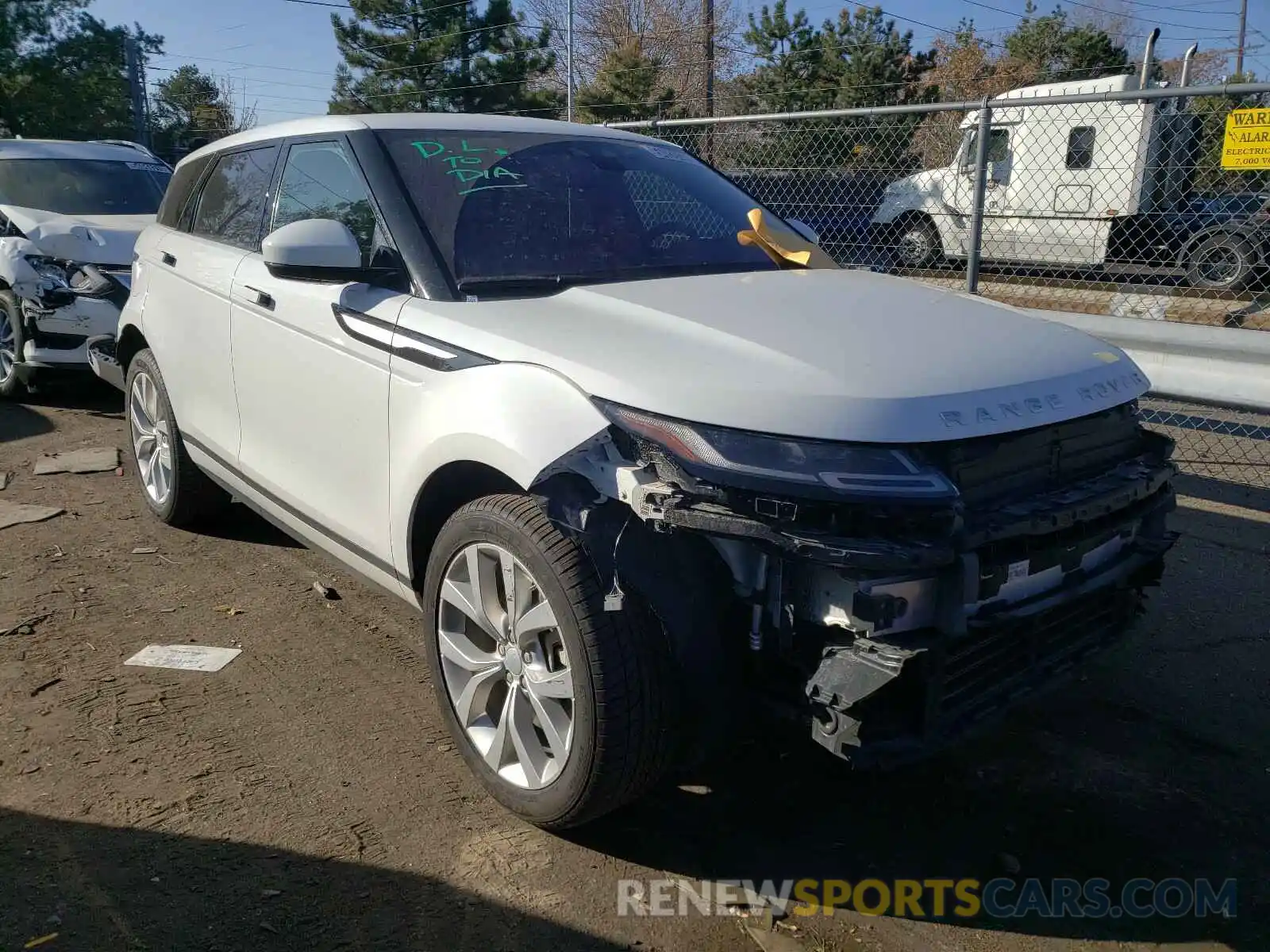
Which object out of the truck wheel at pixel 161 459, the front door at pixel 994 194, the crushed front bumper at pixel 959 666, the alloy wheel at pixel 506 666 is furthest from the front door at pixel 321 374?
the front door at pixel 994 194

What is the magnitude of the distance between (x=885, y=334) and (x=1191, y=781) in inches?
66.8

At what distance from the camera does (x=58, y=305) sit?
24.2ft

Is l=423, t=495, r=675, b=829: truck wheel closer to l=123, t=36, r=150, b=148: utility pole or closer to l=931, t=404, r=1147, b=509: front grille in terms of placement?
l=931, t=404, r=1147, b=509: front grille

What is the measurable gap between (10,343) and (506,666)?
6.70 m

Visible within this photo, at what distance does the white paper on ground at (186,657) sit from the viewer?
3854mm

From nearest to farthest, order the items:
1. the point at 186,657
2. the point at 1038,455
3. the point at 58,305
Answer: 1. the point at 1038,455
2. the point at 186,657
3. the point at 58,305

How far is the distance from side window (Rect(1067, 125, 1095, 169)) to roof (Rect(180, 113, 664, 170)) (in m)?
11.3

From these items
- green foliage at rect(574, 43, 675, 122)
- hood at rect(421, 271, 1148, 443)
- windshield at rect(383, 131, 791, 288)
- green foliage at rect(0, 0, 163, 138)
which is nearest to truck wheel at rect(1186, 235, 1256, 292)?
windshield at rect(383, 131, 791, 288)

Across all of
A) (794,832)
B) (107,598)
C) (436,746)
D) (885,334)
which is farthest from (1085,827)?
(107,598)

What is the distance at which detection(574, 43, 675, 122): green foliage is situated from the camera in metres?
30.5

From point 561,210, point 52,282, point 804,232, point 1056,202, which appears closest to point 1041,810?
point 561,210

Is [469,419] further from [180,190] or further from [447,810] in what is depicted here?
[180,190]

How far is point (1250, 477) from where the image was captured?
6133 millimetres

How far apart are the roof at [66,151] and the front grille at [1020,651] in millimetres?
9017
